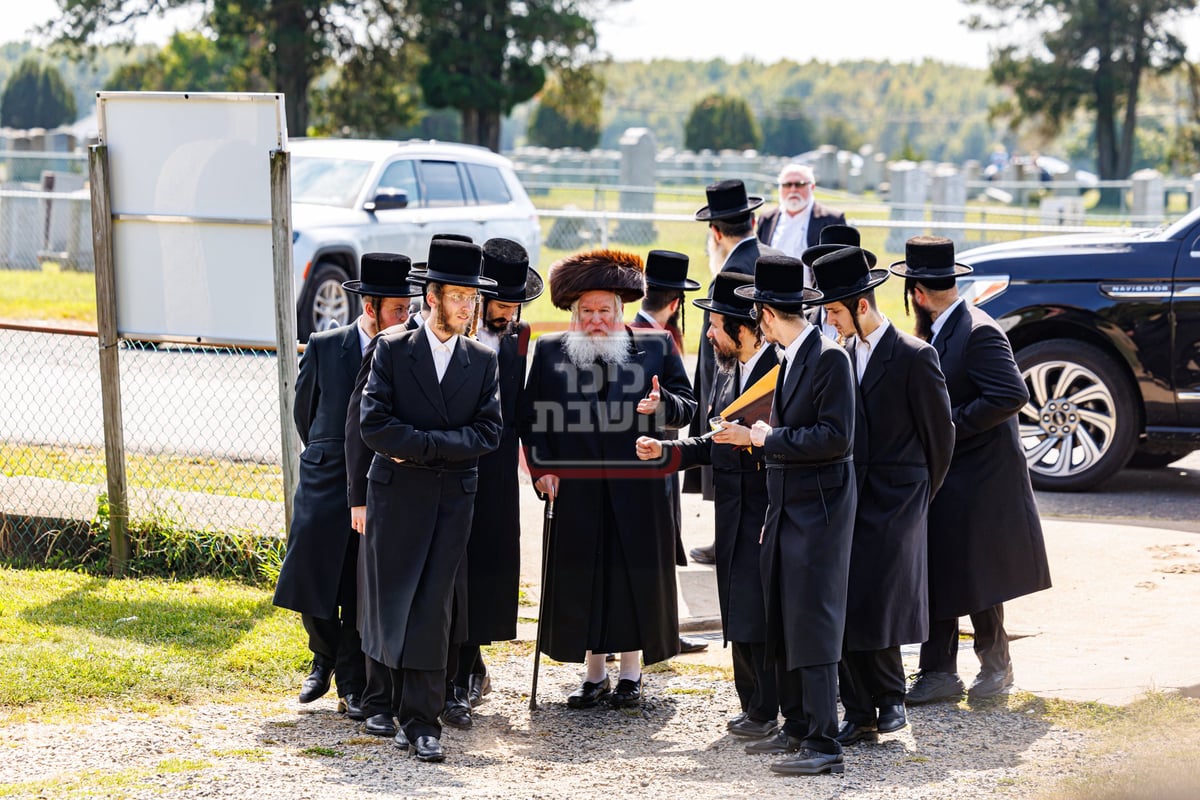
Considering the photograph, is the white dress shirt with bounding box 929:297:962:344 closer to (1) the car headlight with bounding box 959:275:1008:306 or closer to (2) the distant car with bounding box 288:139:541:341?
(1) the car headlight with bounding box 959:275:1008:306

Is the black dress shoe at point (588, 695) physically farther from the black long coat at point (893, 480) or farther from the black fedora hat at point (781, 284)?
the black fedora hat at point (781, 284)

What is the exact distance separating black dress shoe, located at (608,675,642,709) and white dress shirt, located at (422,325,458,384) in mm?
1592

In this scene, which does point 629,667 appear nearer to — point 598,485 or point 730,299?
point 598,485

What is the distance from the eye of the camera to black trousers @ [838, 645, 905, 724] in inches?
231

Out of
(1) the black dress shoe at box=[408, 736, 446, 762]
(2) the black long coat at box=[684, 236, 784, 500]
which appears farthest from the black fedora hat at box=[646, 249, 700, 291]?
(1) the black dress shoe at box=[408, 736, 446, 762]

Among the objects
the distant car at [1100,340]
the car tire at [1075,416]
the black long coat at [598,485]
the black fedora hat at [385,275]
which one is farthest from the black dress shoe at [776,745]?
the distant car at [1100,340]

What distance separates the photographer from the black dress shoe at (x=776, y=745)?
5661 mm

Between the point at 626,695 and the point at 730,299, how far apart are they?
5.52ft

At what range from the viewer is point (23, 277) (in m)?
21.0

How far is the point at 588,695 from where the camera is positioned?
6.34 metres

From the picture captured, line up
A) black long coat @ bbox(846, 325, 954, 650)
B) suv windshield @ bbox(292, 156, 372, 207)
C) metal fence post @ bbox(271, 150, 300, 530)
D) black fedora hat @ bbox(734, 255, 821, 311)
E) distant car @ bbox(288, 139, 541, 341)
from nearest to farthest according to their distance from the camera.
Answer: black fedora hat @ bbox(734, 255, 821, 311) < black long coat @ bbox(846, 325, 954, 650) < metal fence post @ bbox(271, 150, 300, 530) < distant car @ bbox(288, 139, 541, 341) < suv windshield @ bbox(292, 156, 372, 207)

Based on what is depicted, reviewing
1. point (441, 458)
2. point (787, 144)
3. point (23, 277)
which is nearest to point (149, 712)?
point (441, 458)

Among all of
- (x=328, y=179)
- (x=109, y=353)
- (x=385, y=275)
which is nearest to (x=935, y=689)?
(x=385, y=275)

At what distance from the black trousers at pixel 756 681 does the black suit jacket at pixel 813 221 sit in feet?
12.1
